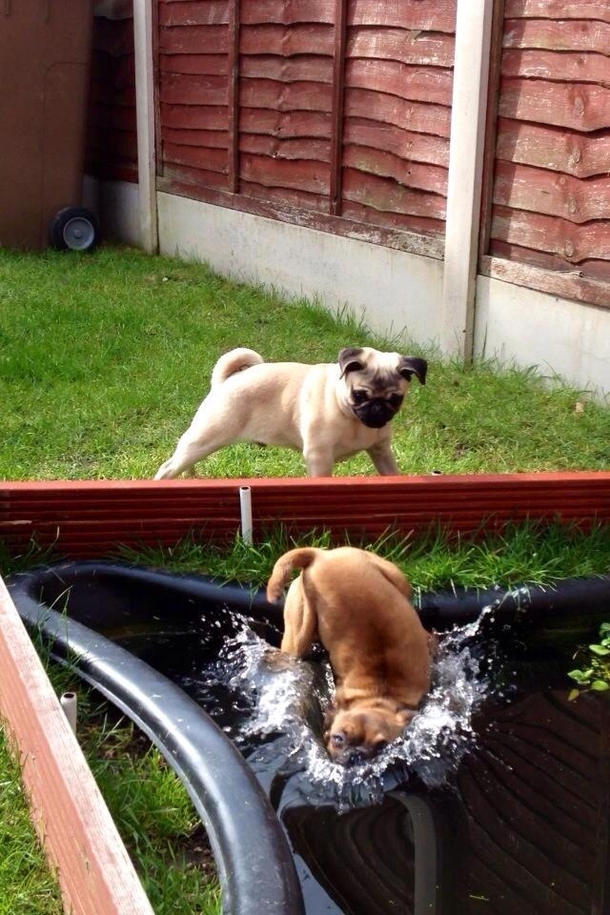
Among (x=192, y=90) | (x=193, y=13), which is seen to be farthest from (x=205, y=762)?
(x=193, y=13)

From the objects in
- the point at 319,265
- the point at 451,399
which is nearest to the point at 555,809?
the point at 451,399

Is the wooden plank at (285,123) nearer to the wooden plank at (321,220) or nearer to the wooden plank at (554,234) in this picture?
the wooden plank at (321,220)

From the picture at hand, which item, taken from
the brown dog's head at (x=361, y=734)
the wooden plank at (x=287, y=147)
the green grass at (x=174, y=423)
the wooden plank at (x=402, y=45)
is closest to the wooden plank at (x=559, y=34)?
the wooden plank at (x=402, y=45)

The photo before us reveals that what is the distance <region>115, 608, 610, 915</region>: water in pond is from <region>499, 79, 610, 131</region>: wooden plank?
307 cm

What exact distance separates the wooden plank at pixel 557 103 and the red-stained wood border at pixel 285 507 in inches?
96.2

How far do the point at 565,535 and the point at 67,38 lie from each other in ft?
26.9

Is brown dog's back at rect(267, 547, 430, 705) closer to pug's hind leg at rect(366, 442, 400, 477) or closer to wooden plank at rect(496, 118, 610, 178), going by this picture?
pug's hind leg at rect(366, 442, 400, 477)

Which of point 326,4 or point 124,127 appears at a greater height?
point 326,4

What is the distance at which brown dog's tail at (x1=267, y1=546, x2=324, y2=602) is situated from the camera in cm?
349

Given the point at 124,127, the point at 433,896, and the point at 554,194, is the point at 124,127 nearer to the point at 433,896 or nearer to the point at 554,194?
the point at 554,194

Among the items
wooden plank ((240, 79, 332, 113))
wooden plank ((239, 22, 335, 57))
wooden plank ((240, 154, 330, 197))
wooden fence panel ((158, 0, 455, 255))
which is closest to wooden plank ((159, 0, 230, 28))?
wooden fence panel ((158, 0, 455, 255))

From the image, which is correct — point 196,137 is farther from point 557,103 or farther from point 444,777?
point 444,777

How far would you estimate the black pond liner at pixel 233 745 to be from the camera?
8.02ft

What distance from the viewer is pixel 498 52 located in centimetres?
652
